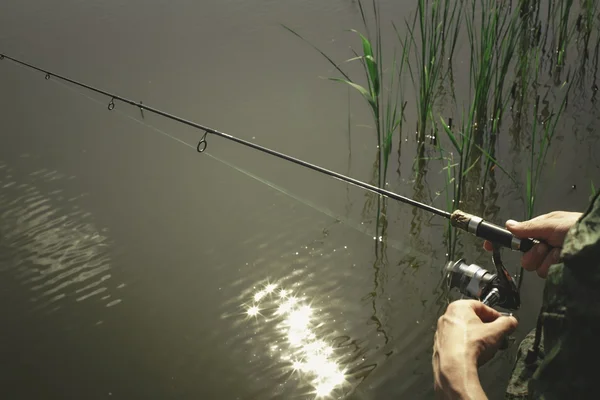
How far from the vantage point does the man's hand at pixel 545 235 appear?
1.47 metres

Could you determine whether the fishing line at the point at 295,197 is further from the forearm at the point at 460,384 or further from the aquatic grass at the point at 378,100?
the forearm at the point at 460,384

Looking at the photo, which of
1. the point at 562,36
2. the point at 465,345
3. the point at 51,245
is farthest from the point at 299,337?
the point at 562,36

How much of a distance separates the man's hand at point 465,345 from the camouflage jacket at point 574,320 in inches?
12.8

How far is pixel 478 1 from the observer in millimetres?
5113

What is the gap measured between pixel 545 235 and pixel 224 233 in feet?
7.25

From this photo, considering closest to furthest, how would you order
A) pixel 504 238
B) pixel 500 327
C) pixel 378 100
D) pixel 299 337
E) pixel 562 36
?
pixel 500 327, pixel 504 238, pixel 299 337, pixel 378 100, pixel 562 36

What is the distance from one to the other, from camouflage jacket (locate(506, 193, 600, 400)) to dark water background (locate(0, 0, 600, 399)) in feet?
5.18

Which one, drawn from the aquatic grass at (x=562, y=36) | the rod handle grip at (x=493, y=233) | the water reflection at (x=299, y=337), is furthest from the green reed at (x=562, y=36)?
the rod handle grip at (x=493, y=233)

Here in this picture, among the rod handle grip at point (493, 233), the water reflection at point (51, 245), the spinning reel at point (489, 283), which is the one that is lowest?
the water reflection at point (51, 245)

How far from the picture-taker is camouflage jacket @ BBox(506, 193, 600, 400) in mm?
926

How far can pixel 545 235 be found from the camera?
1.51m

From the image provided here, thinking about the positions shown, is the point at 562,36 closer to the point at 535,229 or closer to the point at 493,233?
the point at 493,233

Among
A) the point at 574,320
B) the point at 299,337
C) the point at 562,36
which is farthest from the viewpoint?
the point at 562,36

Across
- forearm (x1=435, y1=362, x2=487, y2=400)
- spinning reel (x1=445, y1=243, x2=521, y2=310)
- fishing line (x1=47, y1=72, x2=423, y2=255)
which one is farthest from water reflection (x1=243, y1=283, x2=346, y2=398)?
forearm (x1=435, y1=362, x2=487, y2=400)
